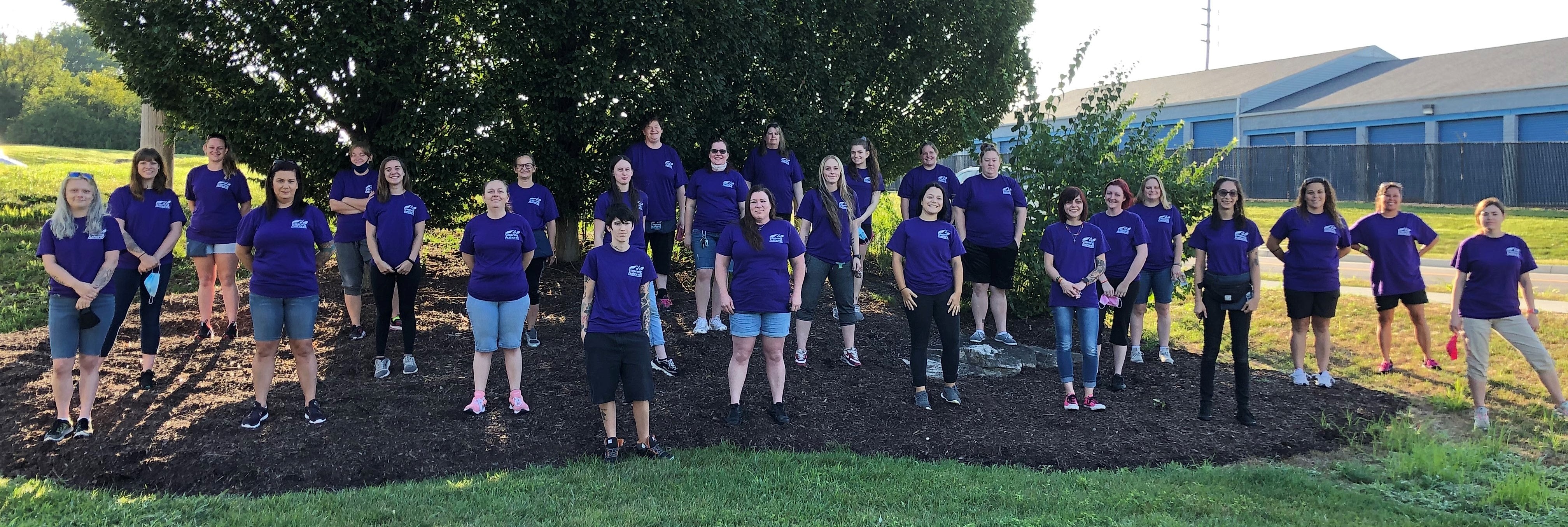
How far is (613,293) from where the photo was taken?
18.1 feet

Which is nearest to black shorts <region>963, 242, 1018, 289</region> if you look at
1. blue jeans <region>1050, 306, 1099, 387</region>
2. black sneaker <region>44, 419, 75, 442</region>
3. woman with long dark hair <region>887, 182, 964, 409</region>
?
blue jeans <region>1050, 306, 1099, 387</region>

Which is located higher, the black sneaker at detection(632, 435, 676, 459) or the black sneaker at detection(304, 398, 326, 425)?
the black sneaker at detection(304, 398, 326, 425)

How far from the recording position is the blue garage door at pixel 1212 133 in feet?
115

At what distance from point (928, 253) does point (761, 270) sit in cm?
121

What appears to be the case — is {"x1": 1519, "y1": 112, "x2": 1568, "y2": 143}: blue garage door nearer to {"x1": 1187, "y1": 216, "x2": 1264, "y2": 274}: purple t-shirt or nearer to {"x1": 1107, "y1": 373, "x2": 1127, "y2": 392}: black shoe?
{"x1": 1187, "y1": 216, "x2": 1264, "y2": 274}: purple t-shirt

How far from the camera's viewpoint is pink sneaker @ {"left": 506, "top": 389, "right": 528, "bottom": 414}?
6238mm

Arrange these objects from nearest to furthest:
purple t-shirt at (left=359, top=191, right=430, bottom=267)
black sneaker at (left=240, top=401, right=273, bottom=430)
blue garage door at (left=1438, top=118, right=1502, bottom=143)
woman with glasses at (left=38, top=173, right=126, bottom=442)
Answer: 1. woman with glasses at (left=38, top=173, right=126, bottom=442)
2. black sneaker at (left=240, top=401, right=273, bottom=430)
3. purple t-shirt at (left=359, top=191, right=430, bottom=267)
4. blue garage door at (left=1438, top=118, right=1502, bottom=143)

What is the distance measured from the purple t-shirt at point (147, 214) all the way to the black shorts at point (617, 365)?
10.8 feet

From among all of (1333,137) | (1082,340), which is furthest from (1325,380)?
(1333,137)

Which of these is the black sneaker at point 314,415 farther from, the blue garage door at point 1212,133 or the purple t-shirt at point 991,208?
the blue garage door at point 1212,133

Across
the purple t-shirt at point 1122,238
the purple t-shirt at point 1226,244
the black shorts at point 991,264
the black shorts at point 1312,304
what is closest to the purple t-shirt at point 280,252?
the black shorts at point 991,264

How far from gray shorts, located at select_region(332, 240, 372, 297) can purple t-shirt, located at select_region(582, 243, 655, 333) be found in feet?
9.15

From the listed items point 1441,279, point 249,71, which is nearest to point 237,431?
point 249,71

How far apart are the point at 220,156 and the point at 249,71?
1046 millimetres
